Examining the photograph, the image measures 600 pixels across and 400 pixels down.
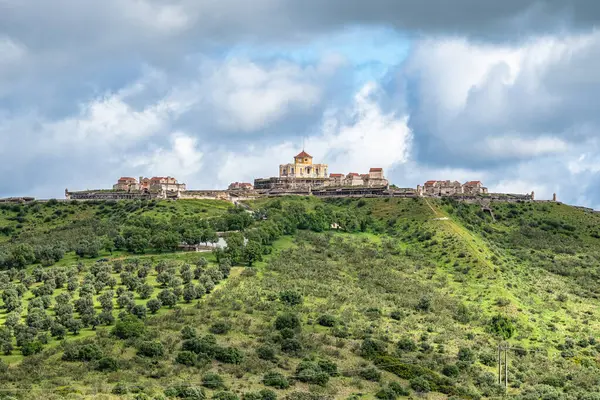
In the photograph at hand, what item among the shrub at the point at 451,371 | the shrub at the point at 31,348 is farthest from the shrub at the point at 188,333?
the shrub at the point at 451,371

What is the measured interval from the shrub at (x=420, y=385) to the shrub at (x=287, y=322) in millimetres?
13680

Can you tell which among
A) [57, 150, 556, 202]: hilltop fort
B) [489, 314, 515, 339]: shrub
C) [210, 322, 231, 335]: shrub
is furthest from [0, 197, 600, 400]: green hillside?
[57, 150, 556, 202]: hilltop fort

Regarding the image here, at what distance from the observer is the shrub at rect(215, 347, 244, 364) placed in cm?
7538

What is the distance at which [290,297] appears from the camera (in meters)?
94.9

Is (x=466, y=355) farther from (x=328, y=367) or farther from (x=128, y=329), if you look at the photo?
(x=128, y=329)

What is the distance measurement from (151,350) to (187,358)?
321 cm

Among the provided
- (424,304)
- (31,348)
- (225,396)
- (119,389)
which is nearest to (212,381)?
(225,396)

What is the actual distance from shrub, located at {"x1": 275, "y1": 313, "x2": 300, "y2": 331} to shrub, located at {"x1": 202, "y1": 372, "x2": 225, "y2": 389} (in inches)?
563

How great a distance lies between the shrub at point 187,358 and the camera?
242 feet

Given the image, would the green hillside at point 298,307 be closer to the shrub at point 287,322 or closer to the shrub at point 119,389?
the shrub at point 287,322

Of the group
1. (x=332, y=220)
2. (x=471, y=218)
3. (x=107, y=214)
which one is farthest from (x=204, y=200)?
(x=471, y=218)

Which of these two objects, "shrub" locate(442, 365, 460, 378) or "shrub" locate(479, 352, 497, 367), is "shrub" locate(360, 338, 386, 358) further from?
"shrub" locate(479, 352, 497, 367)

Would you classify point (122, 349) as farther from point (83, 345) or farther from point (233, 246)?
point (233, 246)

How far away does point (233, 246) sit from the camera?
115 metres
